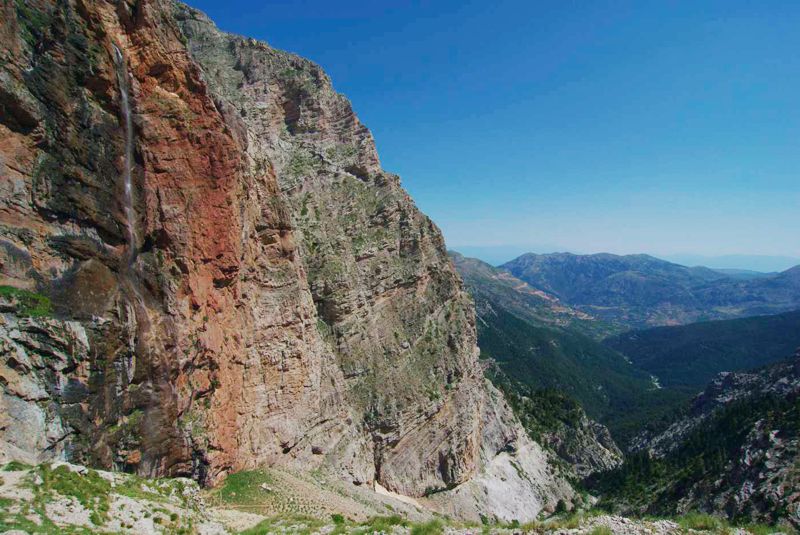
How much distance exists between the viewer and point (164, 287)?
2353cm

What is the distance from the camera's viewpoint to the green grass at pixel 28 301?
1677 cm

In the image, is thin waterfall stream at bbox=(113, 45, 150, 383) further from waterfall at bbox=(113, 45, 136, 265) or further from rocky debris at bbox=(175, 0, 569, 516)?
rocky debris at bbox=(175, 0, 569, 516)

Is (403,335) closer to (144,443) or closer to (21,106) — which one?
(144,443)

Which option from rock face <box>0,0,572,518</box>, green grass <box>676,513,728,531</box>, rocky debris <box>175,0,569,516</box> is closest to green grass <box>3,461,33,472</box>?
rock face <box>0,0,572,518</box>

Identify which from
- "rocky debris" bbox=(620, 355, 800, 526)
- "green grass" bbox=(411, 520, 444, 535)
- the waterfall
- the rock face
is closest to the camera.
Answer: "green grass" bbox=(411, 520, 444, 535)

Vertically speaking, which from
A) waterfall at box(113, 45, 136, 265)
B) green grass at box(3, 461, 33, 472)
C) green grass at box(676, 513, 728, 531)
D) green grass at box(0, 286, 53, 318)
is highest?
waterfall at box(113, 45, 136, 265)

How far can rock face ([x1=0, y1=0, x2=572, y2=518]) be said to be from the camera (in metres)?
17.9

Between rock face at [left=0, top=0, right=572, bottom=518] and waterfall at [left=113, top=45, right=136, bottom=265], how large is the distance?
0.08 m

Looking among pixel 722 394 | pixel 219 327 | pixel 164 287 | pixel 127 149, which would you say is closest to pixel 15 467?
pixel 164 287

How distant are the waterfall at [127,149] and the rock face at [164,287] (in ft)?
0.27

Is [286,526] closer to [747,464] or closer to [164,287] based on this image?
[164,287]

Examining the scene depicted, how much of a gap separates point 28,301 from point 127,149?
946 cm

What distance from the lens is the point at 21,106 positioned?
18.0 metres

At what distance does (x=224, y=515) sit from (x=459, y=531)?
1220 cm
